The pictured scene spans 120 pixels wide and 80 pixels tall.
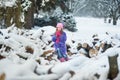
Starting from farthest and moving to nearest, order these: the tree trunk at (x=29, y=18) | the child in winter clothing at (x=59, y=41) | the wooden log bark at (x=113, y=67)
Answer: the tree trunk at (x=29, y=18) < the child in winter clothing at (x=59, y=41) < the wooden log bark at (x=113, y=67)

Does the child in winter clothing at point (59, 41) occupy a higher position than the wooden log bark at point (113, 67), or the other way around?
the wooden log bark at point (113, 67)

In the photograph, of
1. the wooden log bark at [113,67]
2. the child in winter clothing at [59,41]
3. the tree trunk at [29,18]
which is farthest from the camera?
the tree trunk at [29,18]

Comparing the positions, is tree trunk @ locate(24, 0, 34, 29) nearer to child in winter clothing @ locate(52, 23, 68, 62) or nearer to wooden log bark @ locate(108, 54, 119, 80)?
child in winter clothing @ locate(52, 23, 68, 62)

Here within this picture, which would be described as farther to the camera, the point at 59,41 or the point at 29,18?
the point at 29,18

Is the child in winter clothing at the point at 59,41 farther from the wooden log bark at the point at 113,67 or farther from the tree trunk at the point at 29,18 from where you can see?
the tree trunk at the point at 29,18

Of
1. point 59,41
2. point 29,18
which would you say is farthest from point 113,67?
point 29,18

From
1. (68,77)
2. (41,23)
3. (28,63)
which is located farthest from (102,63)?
(41,23)

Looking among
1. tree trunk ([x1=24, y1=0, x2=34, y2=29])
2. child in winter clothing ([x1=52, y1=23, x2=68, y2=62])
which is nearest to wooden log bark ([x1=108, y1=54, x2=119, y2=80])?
child in winter clothing ([x1=52, y1=23, x2=68, y2=62])

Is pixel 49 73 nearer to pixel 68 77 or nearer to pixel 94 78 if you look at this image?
pixel 68 77

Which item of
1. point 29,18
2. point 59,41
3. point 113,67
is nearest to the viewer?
point 113,67

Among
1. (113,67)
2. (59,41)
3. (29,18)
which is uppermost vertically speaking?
(113,67)

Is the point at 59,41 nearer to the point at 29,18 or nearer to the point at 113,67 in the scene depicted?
the point at 113,67

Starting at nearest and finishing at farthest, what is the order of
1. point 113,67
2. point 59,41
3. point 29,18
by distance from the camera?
point 113,67 < point 59,41 < point 29,18

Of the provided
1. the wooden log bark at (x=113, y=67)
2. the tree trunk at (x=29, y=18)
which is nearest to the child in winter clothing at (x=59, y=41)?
the wooden log bark at (x=113, y=67)
